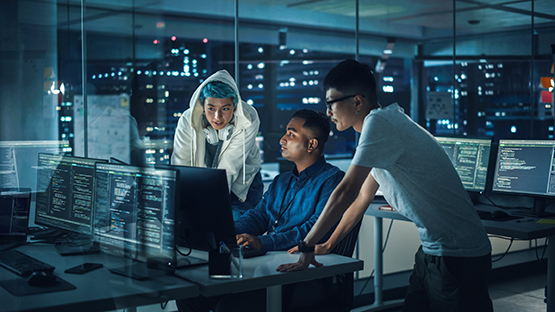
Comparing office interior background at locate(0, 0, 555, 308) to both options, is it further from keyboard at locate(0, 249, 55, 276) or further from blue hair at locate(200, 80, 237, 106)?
keyboard at locate(0, 249, 55, 276)

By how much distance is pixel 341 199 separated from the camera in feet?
5.91

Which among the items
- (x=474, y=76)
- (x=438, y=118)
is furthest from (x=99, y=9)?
(x=474, y=76)

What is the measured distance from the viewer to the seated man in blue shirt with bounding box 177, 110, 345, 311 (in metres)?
2.25

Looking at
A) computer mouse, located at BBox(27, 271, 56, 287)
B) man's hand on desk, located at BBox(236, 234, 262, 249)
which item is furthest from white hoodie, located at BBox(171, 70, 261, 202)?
computer mouse, located at BBox(27, 271, 56, 287)

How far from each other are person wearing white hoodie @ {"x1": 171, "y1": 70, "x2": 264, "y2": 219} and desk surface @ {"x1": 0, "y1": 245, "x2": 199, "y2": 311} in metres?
1.01

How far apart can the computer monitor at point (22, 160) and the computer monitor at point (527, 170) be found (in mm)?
2615

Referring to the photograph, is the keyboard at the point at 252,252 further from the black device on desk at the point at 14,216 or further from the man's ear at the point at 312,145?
the black device on desk at the point at 14,216

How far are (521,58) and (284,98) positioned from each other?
9.74ft

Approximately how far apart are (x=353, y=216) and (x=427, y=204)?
0.43 metres

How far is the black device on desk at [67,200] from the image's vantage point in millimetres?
2260

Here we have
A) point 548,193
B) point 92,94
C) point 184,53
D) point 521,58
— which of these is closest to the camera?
point 92,94

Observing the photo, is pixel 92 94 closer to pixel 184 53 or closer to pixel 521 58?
pixel 184 53

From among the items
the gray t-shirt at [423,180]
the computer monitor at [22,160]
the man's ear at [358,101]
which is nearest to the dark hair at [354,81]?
the man's ear at [358,101]

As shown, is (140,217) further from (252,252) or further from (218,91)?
(218,91)
